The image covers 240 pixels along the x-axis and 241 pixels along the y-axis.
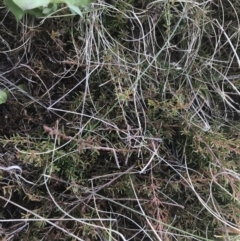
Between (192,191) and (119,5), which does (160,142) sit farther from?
(119,5)

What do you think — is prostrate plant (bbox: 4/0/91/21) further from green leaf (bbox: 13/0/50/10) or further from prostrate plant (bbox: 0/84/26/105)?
prostrate plant (bbox: 0/84/26/105)

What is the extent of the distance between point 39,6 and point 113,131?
230mm

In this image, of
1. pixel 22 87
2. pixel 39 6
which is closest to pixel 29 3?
pixel 39 6

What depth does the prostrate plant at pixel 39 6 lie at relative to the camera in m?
0.60

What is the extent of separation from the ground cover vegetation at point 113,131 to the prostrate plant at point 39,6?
0.14 ft

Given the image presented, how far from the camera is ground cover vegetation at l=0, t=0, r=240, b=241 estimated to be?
0.70 meters

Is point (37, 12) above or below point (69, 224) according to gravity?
above

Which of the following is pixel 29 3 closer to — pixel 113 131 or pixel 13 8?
pixel 13 8

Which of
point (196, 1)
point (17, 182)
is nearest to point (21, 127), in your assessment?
point (17, 182)

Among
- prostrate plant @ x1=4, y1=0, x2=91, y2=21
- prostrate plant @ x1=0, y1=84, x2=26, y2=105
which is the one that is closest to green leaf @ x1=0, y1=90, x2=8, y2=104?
prostrate plant @ x1=0, y1=84, x2=26, y2=105

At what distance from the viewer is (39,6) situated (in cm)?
62

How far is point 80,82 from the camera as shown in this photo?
2.37 ft

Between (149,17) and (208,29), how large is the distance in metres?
0.12

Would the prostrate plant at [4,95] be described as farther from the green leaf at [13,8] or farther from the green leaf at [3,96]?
the green leaf at [13,8]
